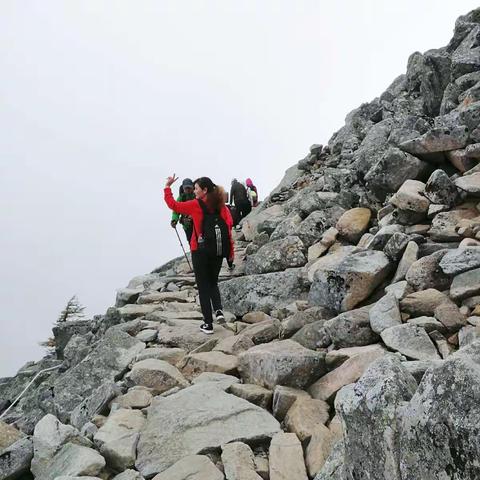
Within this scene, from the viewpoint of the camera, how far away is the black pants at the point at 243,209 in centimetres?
2334

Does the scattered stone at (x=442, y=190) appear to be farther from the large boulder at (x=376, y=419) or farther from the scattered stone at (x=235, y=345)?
the large boulder at (x=376, y=419)

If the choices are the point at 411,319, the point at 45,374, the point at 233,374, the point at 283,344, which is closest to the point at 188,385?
the point at 233,374

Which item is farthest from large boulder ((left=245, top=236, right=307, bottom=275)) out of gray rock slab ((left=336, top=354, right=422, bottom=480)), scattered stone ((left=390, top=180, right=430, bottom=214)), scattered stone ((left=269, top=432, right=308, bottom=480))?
gray rock slab ((left=336, top=354, right=422, bottom=480))

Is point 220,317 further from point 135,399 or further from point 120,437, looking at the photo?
point 120,437

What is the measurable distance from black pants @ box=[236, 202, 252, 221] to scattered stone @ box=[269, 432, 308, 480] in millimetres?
18247

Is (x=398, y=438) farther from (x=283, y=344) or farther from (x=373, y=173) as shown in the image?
(x=373, y=173)

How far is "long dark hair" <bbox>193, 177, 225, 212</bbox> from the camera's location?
962cm

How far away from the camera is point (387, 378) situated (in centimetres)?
347

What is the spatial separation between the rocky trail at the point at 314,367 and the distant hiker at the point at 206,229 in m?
1.12

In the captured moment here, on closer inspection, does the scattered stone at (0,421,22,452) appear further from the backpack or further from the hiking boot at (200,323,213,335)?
the backpack

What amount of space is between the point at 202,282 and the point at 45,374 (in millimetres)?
5874

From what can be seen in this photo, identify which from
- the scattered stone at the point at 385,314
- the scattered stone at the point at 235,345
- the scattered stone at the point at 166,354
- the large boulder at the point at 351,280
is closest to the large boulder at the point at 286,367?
the scattered stone at the point at 385,314

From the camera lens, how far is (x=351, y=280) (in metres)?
8.44

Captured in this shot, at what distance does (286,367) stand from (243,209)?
1738cm
